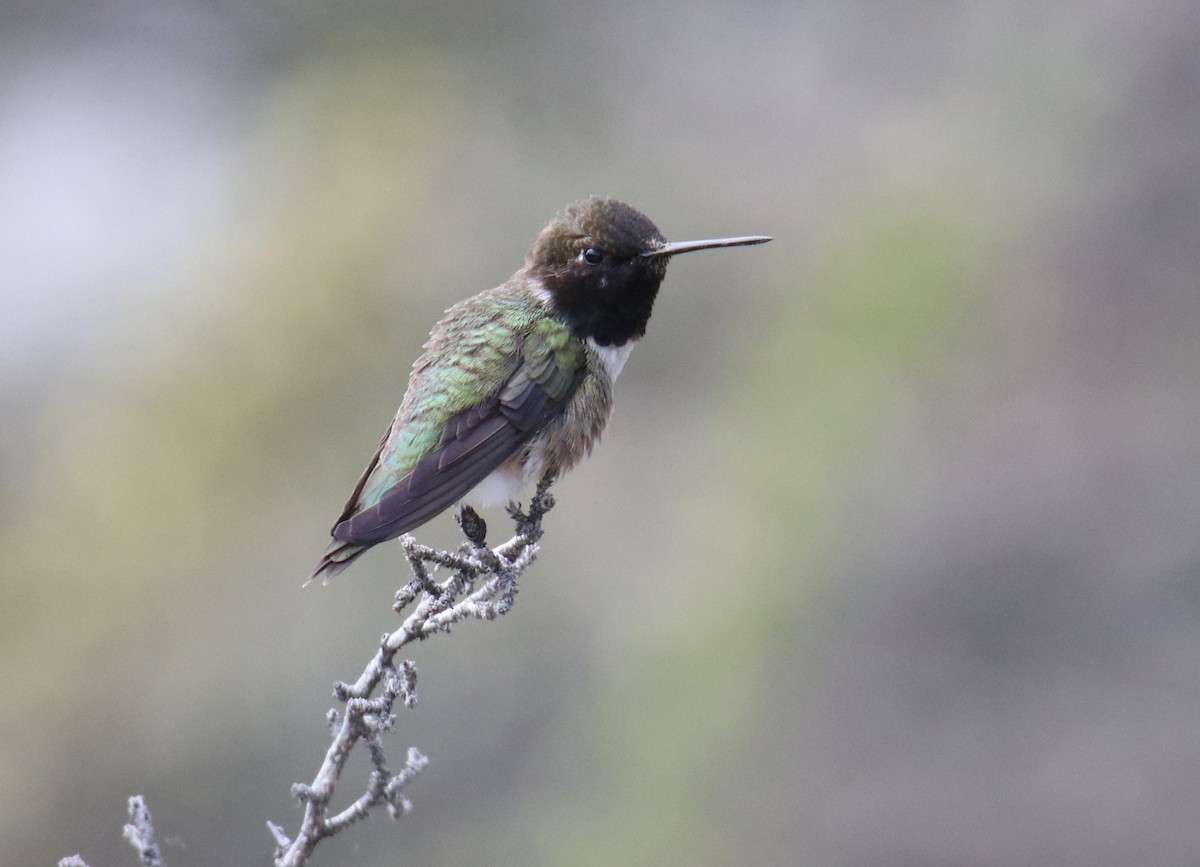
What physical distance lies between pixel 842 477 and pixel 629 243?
6302 mm

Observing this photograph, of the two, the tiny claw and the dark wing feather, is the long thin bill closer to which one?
the dark wing feather

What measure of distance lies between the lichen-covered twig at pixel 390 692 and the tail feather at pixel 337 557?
0.22 m

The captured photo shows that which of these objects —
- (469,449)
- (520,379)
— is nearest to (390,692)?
(469,449)

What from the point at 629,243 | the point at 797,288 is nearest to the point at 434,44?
the point at 797,288

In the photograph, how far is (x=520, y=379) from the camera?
3.50 m

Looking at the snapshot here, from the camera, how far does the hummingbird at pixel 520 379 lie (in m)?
3.15

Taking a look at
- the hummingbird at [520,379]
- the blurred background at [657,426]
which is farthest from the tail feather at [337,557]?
the blurred background at [657,426]

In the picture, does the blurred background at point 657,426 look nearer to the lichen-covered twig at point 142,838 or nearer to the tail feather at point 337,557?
the tail feather at point 337,557

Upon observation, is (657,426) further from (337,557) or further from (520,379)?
(337,557)

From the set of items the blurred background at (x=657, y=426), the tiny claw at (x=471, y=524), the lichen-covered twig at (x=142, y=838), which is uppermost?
the blurred background at (x=657, y=426)

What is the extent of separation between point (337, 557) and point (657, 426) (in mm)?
6862

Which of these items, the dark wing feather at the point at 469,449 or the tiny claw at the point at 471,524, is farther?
the tiny claw at the point at 471,524

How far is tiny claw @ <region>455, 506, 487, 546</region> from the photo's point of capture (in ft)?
11.2

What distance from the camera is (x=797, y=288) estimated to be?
1087cm
